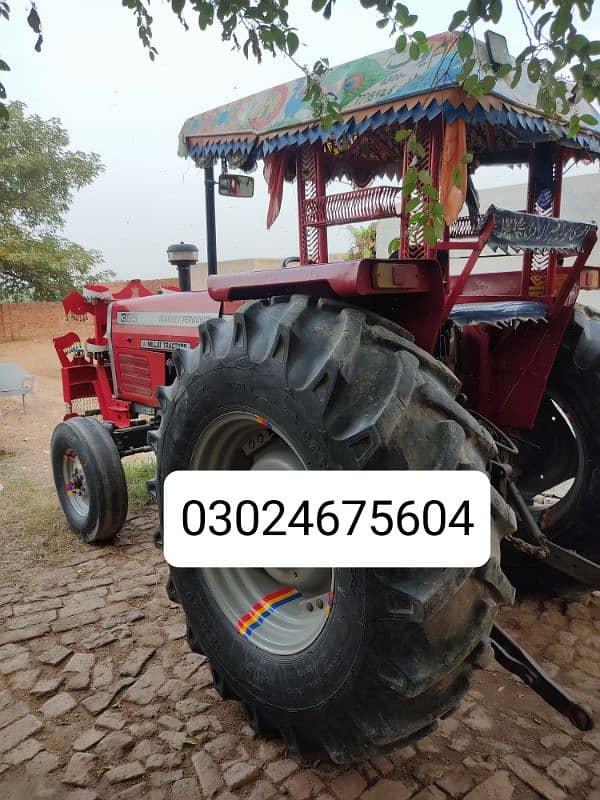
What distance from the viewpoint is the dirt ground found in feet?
5.97

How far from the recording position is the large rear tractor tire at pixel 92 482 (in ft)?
11.5

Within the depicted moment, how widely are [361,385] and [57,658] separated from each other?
185 centimetres

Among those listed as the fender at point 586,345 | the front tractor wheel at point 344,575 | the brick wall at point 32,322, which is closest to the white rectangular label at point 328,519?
Result: the front tractor wheel at point 344,575

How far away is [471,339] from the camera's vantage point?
101 inches

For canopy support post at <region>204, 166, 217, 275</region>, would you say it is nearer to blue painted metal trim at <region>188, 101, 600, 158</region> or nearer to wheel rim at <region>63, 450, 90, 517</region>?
blue painted metal trim at <region>188, 101, 600, 158</region>

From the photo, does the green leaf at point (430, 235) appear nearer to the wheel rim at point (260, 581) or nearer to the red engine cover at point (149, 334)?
the wheel rim at point (260, 581)

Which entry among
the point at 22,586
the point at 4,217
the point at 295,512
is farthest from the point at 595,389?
the point at 4,217

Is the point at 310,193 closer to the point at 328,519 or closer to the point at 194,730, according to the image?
the point at 328,519

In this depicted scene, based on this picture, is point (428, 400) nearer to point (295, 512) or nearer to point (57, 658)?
point (295, 512)

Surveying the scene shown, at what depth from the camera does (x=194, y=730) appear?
2059 mm

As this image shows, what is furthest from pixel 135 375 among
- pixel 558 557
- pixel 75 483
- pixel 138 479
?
pixel 558 557

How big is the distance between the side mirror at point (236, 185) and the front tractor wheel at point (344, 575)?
4.90 feet

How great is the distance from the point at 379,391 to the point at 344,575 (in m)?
0.47

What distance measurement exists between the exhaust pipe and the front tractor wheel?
2.03 meters
